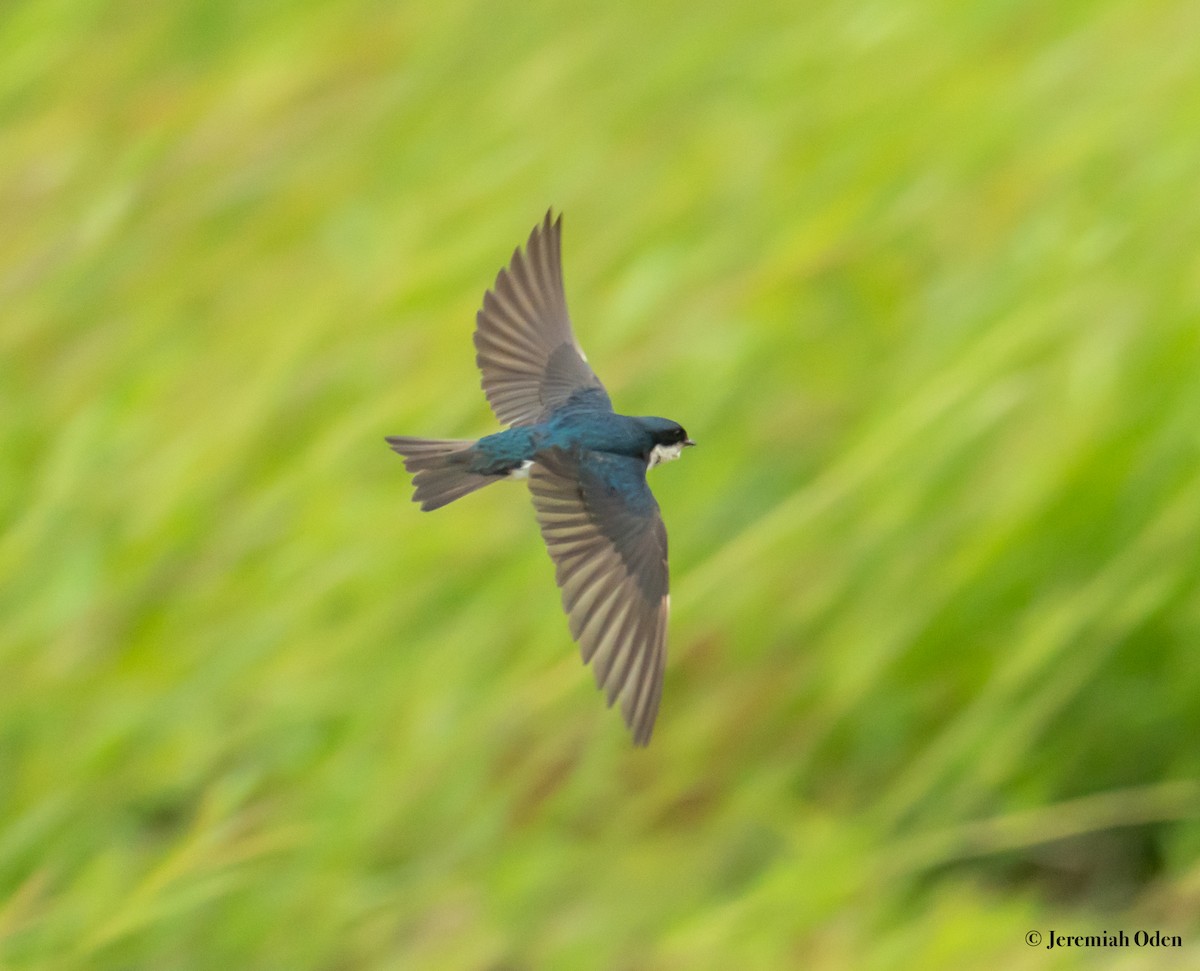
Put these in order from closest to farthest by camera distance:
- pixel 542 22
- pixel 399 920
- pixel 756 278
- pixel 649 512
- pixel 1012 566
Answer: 1. pixel 649 512
2. pixel 399 920
3. pixel 1012 566
4. pixel 756 278
5. pixel 542 22

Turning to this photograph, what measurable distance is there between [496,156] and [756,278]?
2.28 feet

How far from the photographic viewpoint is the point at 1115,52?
3553 mm

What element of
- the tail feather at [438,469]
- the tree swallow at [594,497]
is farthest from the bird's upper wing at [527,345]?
the tail feather at [438,469]

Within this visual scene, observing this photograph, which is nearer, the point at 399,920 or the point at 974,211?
the point at 399,920

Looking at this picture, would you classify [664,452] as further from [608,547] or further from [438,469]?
[438,469]

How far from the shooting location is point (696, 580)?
293 centimetres

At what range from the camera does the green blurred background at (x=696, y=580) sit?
2.81 meters

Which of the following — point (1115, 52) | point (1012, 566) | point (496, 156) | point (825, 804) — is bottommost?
point (825, 804)

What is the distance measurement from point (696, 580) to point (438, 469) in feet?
1.74

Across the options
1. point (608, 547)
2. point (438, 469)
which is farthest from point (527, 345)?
point (608, 547)

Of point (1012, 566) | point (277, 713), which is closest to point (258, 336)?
point (277, 713)

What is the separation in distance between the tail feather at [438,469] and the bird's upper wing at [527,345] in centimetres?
23

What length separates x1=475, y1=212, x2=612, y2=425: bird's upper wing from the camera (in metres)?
2.84

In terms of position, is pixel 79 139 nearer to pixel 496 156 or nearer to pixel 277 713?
pixel 496 156
